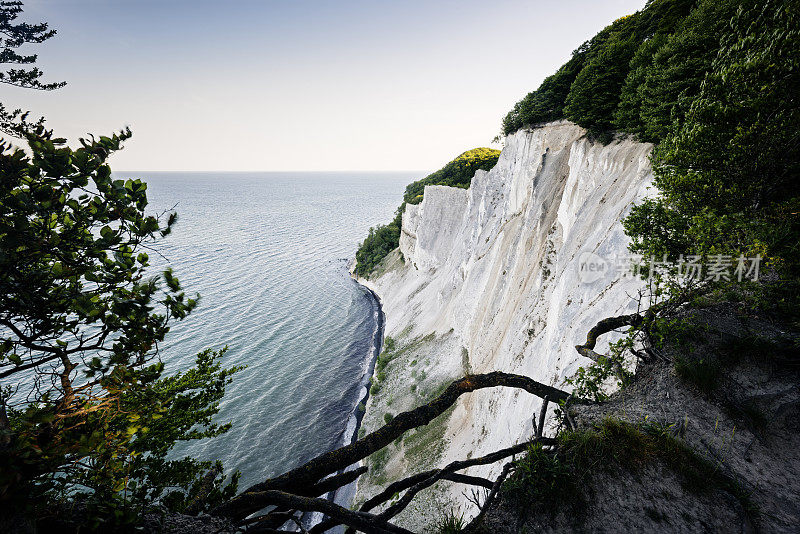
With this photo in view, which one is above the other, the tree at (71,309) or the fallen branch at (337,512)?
the tree at (71,309)

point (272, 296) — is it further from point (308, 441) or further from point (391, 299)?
point (308, 441)

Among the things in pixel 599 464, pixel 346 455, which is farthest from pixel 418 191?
pixel 346 455

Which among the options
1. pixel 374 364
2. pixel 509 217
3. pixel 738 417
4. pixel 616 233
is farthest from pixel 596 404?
pixel 374 364

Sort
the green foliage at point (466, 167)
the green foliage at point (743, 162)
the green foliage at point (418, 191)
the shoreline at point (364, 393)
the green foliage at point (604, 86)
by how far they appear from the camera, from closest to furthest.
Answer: the green foliage at point (743, 162), the green foliage at point (604, 86), the shoreline at point (364, 393), the green foliage at point (466, 167), the green foliage at point (418, 191)

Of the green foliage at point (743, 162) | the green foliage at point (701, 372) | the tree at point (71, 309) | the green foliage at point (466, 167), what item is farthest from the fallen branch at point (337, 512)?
the green foliage at point (466, 167)

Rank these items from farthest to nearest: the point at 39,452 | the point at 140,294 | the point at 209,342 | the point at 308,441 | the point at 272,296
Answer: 1. the point at 272,296
2. the point at 209,342
3. the point at 308,441
4. the point at 140,294
5. the point at 39,452

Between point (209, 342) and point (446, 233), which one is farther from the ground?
point (446, 233)

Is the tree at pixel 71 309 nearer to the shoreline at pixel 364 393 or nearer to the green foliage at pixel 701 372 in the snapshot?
the green foliage at pixel 701 372

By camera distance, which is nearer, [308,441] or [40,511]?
[40,511]
